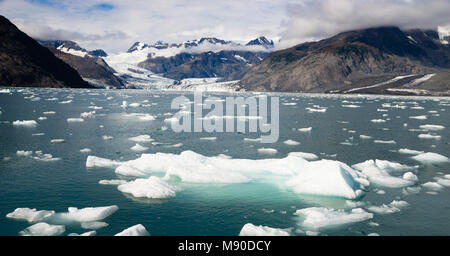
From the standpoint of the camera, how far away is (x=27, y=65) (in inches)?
6580

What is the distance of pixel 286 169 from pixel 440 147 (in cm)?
1697

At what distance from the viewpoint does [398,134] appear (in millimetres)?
34656

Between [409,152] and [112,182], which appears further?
[409,152]

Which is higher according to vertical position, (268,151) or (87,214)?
(268,151)

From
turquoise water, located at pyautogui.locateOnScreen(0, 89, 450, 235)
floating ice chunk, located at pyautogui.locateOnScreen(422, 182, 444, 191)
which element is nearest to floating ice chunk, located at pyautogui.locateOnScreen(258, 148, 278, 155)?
turquoise water, located at pyautogui.locateOnScreen(0, 89, 450, 235)

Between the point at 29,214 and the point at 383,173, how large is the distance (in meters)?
16.9

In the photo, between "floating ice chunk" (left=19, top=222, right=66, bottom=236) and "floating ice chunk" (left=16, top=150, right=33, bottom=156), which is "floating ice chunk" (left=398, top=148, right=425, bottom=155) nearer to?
"floating ice chunk" (left=19, top=222, right=66, bottom=236)

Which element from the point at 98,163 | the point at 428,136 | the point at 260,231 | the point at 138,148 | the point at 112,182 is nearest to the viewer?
the point at 260,231

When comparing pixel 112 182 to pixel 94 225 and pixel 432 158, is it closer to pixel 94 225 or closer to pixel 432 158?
pixel 94 225

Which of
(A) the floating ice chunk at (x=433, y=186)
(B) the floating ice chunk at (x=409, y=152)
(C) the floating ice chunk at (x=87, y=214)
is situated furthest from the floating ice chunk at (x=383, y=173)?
(C) the floating ice chunk at (x=87, y=214)

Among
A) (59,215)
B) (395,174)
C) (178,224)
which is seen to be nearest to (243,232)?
(178,224)

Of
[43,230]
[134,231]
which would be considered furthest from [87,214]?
[134,231]

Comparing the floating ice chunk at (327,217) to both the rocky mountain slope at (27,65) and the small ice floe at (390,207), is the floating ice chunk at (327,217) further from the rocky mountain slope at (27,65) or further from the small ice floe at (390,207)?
the rocky mountain slope at (27,65)

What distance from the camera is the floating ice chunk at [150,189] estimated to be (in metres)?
14.8
